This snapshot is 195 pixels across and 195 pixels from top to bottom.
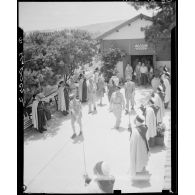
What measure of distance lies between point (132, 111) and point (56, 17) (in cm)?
201

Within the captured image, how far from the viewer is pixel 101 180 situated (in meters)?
4.52

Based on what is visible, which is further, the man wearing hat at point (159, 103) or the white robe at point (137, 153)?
the man wearing hat at point (159, 103)

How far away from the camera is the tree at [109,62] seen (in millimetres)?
4984

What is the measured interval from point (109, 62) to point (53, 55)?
975 mm

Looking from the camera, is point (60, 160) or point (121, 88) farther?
point (121, 88)

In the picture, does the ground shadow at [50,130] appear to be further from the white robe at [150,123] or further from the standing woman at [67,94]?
the white robe at [150,123]

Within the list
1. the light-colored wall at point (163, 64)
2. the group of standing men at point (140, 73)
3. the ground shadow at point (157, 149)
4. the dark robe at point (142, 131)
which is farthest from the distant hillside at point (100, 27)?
the ground shadow at point (157, 149)

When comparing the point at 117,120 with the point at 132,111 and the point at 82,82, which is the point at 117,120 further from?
the point at 82,82

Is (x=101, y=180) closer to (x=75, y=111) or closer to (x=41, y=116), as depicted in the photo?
(x=75, y=111)

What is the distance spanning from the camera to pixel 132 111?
483cm

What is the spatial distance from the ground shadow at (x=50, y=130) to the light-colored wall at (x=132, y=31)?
61.8 inches

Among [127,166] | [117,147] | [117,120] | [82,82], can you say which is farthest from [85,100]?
[127,166]

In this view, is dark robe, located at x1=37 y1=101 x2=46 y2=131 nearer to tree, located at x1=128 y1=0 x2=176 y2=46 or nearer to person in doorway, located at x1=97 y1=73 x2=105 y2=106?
person in doorway, located at x1=97 y1=73 x2=105 y2=106

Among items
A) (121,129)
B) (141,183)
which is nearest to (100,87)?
(121,129)
